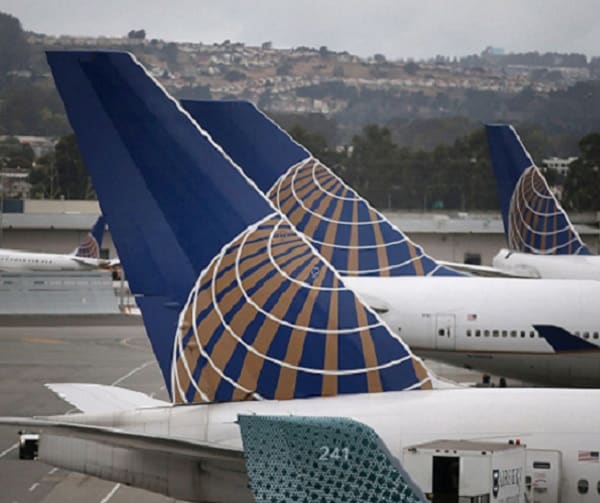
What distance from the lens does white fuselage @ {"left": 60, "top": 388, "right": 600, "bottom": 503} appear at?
49.9 ft

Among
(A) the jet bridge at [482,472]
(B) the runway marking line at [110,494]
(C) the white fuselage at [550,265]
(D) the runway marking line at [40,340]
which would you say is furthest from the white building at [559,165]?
(A) the jet bridge at [482,472]

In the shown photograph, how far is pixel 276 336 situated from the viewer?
1630cm

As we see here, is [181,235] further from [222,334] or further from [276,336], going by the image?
[276,336]

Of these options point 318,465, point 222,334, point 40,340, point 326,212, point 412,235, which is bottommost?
point 40,340

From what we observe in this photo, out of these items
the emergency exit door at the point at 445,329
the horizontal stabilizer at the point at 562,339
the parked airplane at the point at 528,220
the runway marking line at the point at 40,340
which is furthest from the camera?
the runway marking line at the point at 40,340

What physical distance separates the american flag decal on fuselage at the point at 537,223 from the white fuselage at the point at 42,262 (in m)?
39.1

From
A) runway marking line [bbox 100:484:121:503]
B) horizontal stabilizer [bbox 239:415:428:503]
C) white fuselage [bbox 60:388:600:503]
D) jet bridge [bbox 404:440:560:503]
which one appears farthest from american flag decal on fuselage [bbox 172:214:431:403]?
runway marking line [bbox 100:484:121:503]

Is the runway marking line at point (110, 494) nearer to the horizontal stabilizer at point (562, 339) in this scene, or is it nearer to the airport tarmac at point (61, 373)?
the airport tarmac at point (61, 373)

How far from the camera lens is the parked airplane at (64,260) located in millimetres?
80625

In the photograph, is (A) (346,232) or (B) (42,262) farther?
(B) (42,262)

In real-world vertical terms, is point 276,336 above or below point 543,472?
above

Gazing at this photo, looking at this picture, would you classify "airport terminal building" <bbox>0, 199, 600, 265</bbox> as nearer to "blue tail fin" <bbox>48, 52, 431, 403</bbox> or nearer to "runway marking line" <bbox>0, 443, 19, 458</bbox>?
"runway marking line" <bbox>0, 443, 19, 458</bbox>

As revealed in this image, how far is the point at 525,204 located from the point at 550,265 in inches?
111

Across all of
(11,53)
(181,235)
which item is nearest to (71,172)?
(11,53)
